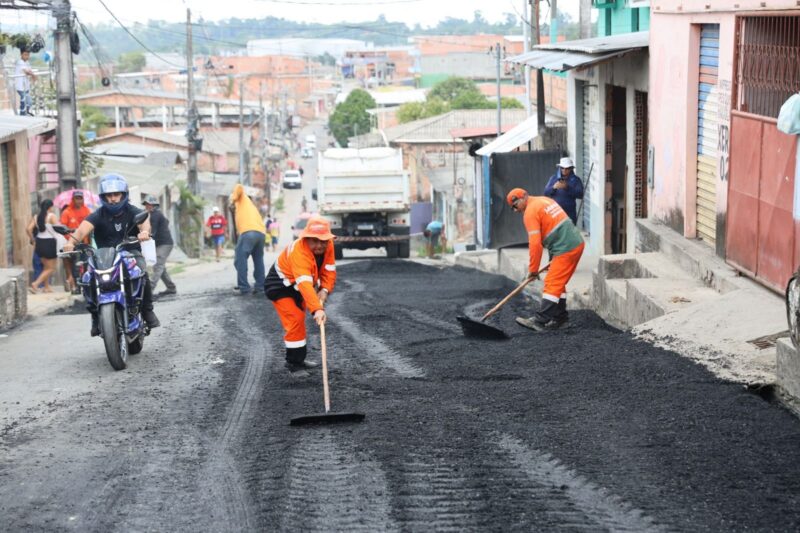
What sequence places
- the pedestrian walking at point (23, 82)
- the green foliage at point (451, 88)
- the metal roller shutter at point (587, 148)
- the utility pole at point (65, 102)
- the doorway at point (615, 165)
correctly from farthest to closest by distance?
the green foliage at point (451, 88) → the pedestrian walking at point (23, 82) → the utility pole at point (65, 102) → the metal roller shutter at point (587, 148) → the doorway at point (615, 165)

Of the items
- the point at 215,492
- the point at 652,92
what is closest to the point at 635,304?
the point at 652,92

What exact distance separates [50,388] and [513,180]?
13010 millimetres

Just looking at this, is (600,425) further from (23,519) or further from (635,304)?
(635,304)

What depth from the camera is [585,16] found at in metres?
24.5

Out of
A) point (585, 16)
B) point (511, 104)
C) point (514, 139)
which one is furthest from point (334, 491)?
point (511, 104)

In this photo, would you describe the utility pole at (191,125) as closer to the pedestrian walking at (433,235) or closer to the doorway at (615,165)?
the pedestrian walking at (433,235)

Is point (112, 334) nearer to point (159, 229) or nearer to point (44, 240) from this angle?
point (159, 229)

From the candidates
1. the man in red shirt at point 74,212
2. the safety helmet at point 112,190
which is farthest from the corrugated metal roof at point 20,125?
the safety helmet at point 112,190

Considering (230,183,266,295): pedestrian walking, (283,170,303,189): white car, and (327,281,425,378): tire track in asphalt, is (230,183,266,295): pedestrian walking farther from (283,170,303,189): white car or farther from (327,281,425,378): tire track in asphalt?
(283,170,303,189): white car

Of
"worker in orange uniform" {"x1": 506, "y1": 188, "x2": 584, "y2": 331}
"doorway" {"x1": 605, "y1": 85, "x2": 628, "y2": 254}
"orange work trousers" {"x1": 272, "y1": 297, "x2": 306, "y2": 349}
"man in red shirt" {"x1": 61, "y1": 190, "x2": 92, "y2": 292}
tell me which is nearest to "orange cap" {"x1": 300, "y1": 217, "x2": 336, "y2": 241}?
"orange work trousers" {"x1": 272, "y1": 297, "x2": 306, "y2": 349}

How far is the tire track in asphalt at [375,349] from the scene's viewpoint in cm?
912

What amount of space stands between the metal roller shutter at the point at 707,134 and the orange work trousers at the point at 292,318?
538 centimetres

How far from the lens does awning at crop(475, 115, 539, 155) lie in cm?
2208

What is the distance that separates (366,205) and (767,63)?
1723 cm
